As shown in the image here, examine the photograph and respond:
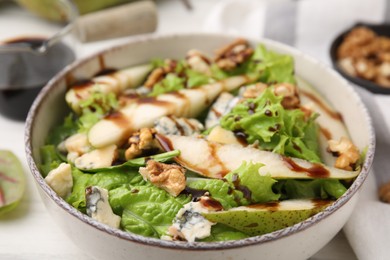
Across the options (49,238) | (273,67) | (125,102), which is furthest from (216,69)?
(49,238)

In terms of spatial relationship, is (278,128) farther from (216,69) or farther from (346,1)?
(346,1)

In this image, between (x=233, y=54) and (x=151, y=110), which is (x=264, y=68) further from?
(x=151, y=110)

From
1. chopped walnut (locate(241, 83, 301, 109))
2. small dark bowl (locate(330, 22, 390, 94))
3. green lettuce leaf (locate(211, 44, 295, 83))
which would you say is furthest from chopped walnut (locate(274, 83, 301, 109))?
small dark bowl (locate(330, 22, 390, 94))

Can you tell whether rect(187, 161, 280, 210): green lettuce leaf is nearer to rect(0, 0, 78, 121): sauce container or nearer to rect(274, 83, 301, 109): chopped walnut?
rect(274, 83, 301, 109): chopped walnut

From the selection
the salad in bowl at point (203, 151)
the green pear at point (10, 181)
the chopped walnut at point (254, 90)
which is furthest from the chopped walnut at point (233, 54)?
the green pear at point (10, 181)

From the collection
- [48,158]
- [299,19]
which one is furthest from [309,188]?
[299,19]

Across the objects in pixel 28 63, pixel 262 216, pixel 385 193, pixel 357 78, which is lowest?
pixel 385 193
